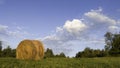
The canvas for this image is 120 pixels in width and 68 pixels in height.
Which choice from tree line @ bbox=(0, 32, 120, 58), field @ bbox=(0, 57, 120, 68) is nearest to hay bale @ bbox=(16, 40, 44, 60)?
field @ bbox=(0, 57, 120, 68)

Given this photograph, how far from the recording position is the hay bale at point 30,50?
27.7 m

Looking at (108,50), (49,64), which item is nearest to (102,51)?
(108,50)

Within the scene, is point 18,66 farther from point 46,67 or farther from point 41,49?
point 41,49

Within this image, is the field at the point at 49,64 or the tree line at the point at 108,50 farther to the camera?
the tree line at the point at 108,50

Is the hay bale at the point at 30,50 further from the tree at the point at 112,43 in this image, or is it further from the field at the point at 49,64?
the tree at the point at 112,43

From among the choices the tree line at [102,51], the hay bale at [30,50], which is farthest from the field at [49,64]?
the tree line at [102,51]

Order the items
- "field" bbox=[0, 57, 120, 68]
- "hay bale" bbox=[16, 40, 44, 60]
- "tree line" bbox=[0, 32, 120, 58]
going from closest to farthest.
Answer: "field" bbox=[0, 57, 120, 68]
"hay bale" bbox=[16, 40, 44, 60]
"tree line" bbox=[0, 32, 120, 58]

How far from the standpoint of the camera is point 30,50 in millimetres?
28031

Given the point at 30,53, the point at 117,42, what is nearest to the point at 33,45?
the point at 30,53

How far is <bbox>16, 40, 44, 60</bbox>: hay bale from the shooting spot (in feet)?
90.9

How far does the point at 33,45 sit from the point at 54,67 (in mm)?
10099

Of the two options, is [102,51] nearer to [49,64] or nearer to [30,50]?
[30,50]

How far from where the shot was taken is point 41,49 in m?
28.1

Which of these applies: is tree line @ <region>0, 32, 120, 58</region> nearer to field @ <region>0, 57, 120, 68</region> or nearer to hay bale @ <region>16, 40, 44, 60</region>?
hay bale @ <region>16, 40, 44, 60</region>
